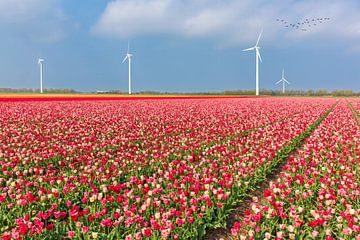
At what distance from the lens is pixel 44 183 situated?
22.1ft

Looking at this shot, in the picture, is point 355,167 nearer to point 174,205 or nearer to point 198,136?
point 174,205

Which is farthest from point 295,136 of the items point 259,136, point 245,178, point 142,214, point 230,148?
point 142,214

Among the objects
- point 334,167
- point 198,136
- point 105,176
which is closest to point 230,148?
point 198,136

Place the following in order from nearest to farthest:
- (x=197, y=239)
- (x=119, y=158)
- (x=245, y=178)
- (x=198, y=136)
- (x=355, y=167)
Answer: (x=197, y=239) < (x=245, y=178) < (x=355, y=167) < (x=119, y=158) < (x=198, y=136)

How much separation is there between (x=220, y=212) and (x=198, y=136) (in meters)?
7.55

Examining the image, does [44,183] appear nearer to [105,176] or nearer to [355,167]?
[105,176]

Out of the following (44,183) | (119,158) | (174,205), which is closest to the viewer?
(174,205)

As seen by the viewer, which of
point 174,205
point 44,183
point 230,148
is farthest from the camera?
point 230,148

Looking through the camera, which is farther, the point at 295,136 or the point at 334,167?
the point at 295,136

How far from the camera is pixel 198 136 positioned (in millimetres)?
12961

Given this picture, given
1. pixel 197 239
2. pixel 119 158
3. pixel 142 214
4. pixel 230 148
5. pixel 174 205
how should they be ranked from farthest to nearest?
pixel 230 148 → pixel 119 158 → pixel 174 205 → pixel 142 214 → pixel 197 239

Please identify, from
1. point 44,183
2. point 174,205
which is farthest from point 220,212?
point 44,183

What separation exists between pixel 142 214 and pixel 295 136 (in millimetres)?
9859

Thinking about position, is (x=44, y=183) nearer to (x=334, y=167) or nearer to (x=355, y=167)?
(x=334, y=167)
